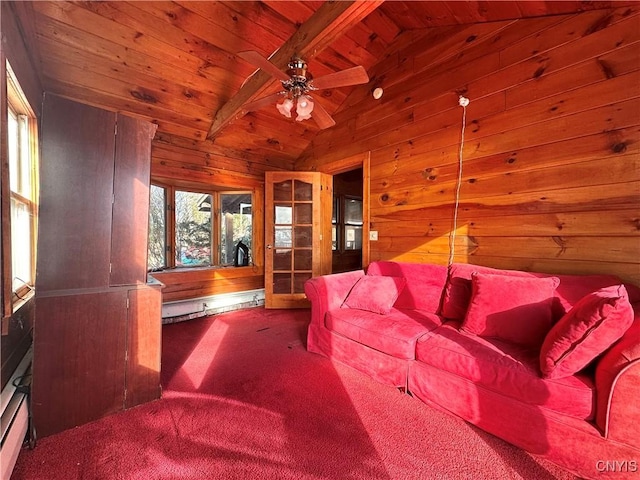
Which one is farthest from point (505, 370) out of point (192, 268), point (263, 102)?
point (192, 268)

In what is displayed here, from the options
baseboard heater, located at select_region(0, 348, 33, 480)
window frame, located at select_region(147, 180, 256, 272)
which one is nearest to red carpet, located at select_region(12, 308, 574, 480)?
baseboard heater, located at select_region(0, 348, 33, 480)

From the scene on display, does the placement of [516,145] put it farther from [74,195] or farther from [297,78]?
[74,195]

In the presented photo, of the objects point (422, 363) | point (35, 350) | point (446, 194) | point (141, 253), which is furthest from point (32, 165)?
point (446, 194)

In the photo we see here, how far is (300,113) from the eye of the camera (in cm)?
206

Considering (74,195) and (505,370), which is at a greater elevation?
(74,195)

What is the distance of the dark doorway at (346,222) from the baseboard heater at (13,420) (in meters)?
4.33

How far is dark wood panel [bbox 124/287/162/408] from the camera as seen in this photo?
1602 mm

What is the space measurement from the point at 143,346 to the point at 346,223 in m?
4.31

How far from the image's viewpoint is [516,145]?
2146 mm

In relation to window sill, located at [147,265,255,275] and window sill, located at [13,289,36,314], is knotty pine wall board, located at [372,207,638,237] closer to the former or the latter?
window sill, located at [147,265,255,275]

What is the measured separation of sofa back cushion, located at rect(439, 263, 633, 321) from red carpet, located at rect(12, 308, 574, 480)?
759 mm

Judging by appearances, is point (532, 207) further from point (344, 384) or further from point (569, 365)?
point (344, 384)

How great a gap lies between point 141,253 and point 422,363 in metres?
1.88

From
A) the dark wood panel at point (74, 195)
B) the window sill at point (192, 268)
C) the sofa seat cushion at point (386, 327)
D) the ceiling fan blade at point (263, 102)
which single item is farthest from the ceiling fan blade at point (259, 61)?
the window sill at point (192, 268)
